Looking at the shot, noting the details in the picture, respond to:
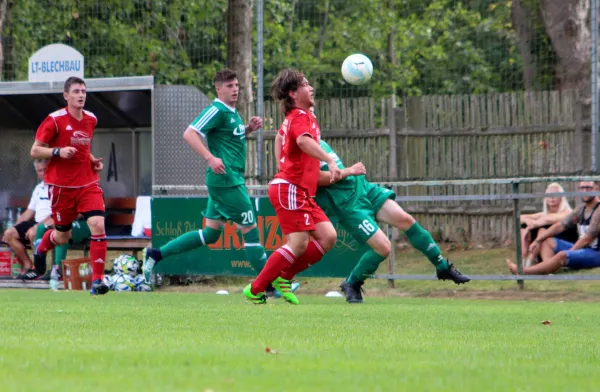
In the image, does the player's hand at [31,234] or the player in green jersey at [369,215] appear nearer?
the player in green jersey at [369,215]

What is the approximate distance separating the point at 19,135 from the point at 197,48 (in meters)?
3.43

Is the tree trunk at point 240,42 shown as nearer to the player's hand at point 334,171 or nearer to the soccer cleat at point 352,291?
the soccer cleat at point 352,291

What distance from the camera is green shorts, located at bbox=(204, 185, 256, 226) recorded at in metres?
12.3

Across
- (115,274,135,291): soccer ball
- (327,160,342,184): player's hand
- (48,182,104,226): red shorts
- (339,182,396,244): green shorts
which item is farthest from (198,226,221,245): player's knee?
(327,160,342,184): player's hand

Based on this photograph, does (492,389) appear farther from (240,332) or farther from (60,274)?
(60,274)

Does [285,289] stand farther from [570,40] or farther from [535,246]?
[570,40]

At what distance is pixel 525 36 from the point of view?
18.2 meters

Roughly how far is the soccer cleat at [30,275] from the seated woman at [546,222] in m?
6.88

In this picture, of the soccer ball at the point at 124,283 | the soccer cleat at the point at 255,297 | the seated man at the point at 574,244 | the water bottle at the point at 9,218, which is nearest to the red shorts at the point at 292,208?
the soccer cleat at the point at 255,297

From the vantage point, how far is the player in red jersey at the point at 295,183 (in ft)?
33.0

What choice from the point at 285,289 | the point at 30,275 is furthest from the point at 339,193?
the point at 30,275

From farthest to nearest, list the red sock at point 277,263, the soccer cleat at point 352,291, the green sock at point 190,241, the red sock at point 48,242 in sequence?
the red sock at point 48,242
the green sock at point 190,241
the soccer cleat at point 352,291
the red sock at point 277,263

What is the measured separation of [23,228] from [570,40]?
30.4 ft

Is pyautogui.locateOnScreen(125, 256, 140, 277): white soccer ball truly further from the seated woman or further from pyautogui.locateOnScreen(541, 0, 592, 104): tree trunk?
pyautogui.locateOnScreen(541, 0, 592, 104): tree trunk
